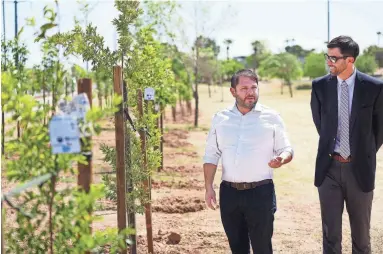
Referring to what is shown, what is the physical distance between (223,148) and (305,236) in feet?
9.36

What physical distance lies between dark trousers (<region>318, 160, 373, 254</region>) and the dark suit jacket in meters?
0.05

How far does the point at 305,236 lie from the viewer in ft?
22.6

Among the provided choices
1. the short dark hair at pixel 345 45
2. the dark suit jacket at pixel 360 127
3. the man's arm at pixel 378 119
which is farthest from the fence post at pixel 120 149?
the man's arm at pixel 378 119

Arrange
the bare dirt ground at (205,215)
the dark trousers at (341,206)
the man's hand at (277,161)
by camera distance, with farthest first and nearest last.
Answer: the bare dirt ground at (205,215) → the dark trousers at (341,206) → the man's hand at (277,161)

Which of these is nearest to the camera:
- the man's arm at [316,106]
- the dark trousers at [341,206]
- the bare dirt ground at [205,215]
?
the dark trousers at [341,206]

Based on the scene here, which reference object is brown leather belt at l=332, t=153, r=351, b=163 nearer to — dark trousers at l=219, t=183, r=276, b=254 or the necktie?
the necktie

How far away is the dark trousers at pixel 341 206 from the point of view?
4578 mm

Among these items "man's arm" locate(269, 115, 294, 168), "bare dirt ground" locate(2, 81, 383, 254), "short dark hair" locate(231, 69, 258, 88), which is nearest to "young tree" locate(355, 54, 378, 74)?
"bare dirt ground" locate(2, 81, 383, 254)

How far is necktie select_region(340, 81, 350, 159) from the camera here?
456 cm

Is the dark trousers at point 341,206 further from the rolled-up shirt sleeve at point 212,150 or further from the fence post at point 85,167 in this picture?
the fence post at point 85,167

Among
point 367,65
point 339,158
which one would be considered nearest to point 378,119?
point 339,158

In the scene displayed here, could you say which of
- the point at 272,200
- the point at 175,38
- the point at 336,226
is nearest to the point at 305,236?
the point at 336,226

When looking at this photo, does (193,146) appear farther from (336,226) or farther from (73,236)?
(73,236)

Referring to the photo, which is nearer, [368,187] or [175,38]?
[368,187]
